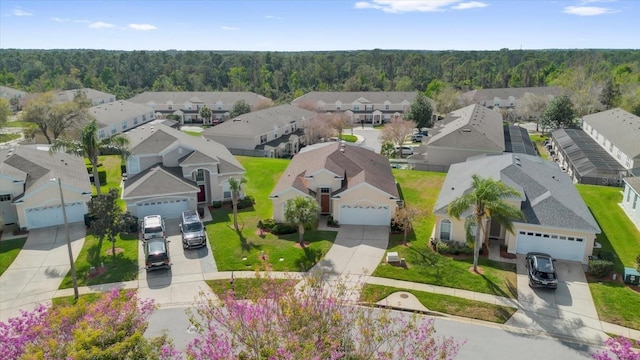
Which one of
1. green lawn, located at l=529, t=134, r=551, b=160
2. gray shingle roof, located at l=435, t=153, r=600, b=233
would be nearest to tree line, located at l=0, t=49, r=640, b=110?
green lawn, located at l=529, t=134, r=551, b=160

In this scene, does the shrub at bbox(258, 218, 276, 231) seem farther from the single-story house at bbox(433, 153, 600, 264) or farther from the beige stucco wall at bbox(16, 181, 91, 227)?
the beige stucco wall at bbox(16, 181, 91, 227)

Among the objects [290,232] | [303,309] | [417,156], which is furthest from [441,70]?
[303,309]

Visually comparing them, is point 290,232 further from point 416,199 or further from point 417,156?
point 417,156

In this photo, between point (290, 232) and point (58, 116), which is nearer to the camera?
point (290, 232)

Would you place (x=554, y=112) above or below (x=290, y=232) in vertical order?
above

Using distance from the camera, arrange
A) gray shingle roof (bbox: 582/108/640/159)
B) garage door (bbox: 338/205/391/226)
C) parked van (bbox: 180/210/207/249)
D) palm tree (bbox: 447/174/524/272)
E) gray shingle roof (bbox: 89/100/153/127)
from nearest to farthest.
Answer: palm tree (bbox: 447/174/524/272) < parked van (bbox: 180/210/207/249) < garage door (bbox: 338/205/391/226) < gray shingle roof (bbox: 582/108/640/159) < gray shingle roof (bbox: 89/100/153/127)

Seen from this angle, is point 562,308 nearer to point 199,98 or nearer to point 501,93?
point 199,98

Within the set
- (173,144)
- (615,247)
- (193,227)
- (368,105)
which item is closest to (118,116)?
(173,144)
